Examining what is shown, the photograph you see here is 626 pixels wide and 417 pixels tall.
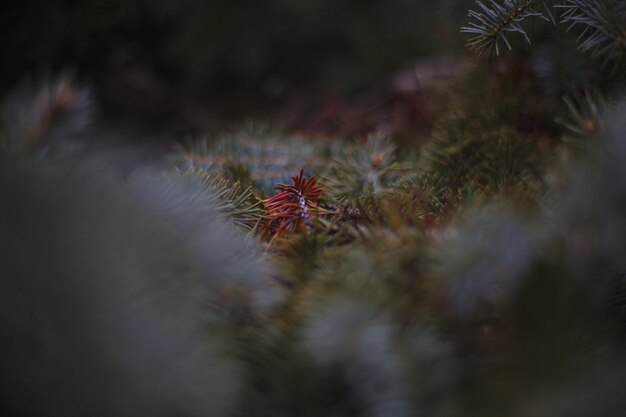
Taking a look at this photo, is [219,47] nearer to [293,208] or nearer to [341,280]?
[293,208]

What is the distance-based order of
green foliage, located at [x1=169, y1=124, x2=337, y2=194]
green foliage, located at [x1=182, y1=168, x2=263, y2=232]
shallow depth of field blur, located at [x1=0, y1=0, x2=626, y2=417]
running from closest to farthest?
shallow depth of field blur, located at [x1=0, y1=0, x2=626, y2=417] → green foliage, located at [x1=182, y1=168, x2=263, y2=232] → green foliage, located at [x1=169, y1=124, x2=337, y2=194]

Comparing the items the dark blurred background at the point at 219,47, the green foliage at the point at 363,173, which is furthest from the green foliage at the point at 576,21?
the dark blurred background at the point at 219,47

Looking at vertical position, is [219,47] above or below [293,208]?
above

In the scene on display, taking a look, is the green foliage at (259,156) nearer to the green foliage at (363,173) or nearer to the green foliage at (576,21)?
the green foliage at (363,173)

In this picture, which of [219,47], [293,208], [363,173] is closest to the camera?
[293,208]

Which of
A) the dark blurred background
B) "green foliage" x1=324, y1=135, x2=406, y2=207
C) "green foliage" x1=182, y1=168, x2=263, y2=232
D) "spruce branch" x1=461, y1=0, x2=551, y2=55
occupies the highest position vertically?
the dark blurred background

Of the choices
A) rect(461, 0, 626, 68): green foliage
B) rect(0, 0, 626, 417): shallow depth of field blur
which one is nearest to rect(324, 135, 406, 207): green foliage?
rect(0, 0, 626, 417): shallow depth of field blur

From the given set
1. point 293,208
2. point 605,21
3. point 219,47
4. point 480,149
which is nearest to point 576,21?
point 605,21

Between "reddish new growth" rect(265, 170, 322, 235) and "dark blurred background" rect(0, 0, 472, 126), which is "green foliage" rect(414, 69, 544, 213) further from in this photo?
"dark blurred background" rect(0, 0, 472, 126)

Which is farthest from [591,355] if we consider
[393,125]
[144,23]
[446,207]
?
[144,23]

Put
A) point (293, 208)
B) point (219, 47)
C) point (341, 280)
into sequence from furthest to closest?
point (219, 47) → point (293, 208) → point (341, 280)
